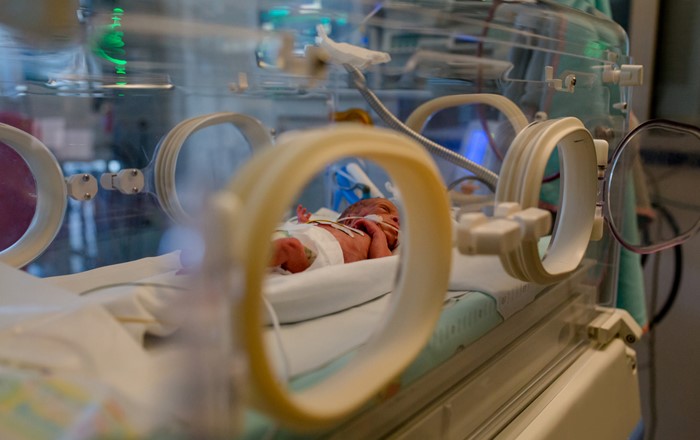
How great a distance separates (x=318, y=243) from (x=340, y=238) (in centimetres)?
6

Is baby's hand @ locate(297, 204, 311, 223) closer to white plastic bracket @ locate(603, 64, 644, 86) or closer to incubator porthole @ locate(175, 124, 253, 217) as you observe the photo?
incubator porthole @ locate(175, 124, 253, 217)

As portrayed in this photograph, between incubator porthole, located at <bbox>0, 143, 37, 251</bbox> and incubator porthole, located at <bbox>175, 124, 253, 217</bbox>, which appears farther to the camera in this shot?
incubator porthole, located at <bbox>0, 143, 37, 251</bbox>

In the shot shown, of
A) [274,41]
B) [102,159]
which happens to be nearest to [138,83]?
[102,159]

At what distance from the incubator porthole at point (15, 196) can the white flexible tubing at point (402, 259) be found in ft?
2.40

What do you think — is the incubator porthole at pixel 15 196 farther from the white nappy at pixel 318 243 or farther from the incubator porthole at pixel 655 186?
the incubator porthole at pixel 655 186

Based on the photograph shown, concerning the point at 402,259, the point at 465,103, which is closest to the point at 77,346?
the point at 402,259

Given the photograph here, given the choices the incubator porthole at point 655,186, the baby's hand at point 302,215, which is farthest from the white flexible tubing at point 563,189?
the baby's hand at point 302,215

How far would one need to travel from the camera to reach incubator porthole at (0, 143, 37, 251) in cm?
99

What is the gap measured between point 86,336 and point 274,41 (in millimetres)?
321

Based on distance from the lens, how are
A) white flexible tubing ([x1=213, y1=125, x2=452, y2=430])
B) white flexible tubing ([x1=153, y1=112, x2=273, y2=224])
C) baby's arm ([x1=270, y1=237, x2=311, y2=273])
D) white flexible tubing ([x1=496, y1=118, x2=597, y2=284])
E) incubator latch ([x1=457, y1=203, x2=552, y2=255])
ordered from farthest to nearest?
1. white flexible tubing ([x1=153, y1=112, x2=273, y2=224])
2. baby's arm ([x1=270, y1=237, x2=311, y2=273])
3. white flexible tubing ([x1=496, y1=118, x2=597, y2=284])
4. incubator latch ([x1=457, y1=203, x2=552, y2=255])
5. white flexible tubing ([x1=213, y1=125, x2=452, y2=430])

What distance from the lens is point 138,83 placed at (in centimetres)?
108

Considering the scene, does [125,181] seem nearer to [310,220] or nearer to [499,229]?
[310,220]

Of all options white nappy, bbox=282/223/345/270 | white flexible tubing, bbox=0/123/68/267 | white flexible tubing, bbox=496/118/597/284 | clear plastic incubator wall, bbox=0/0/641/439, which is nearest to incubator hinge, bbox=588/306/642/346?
clear plastic incubator wall, bbox=0/0/641/439

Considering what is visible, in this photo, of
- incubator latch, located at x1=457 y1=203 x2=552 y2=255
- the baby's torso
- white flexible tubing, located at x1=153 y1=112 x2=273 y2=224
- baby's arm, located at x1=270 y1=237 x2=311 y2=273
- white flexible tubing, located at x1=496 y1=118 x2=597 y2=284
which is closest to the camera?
incubator latch, located at x1=457 y1=203 x2=552 y2=255
